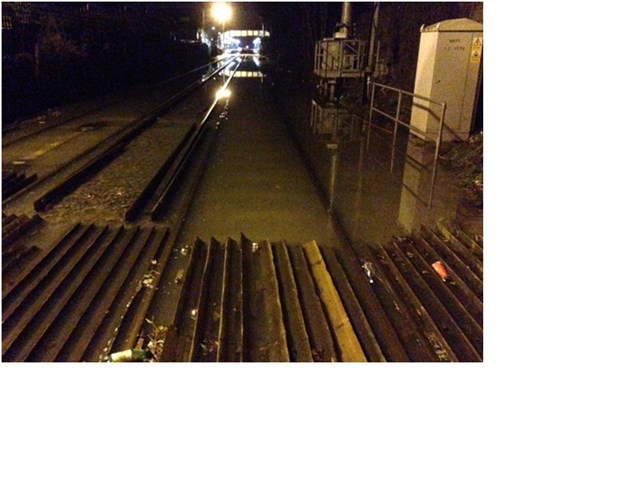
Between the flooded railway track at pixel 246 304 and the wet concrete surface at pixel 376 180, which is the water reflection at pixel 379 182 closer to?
the wet concrete surface at pixel 376 180

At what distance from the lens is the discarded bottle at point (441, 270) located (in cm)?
354

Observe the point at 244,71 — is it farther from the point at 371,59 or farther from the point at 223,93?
the point at 371,59

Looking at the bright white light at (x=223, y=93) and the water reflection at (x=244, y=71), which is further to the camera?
the water reflection at (x=244, y=71)

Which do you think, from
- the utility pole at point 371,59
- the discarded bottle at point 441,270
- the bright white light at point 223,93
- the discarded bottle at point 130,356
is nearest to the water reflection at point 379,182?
the discarded bottle at point 441,270

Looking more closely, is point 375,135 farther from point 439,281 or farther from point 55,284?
point 55,284

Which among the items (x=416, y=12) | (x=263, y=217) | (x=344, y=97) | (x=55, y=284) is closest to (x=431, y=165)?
(x=263, y=217)

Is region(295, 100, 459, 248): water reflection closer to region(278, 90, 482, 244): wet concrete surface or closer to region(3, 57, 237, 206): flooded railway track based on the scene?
Result: region(278, 90, 482, 244): wet concrete surface

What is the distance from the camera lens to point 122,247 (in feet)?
12.9

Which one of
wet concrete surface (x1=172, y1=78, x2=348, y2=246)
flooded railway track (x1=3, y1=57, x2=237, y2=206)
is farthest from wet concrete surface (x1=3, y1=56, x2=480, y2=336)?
flooded railway track (x1=3, y1=57, x2=237, y2=206)

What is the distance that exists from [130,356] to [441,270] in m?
2.45

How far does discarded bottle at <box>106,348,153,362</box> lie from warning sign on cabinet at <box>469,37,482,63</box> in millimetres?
7240

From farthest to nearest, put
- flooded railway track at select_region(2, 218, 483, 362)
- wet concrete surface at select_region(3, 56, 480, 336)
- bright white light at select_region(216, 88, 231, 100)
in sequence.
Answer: bright white light at select_region(216, 88, 231, 100)
wet concrete surface at select_region(3, 56, 480, 336)
flooded railway track at select_region(2, 218, 483, 362)

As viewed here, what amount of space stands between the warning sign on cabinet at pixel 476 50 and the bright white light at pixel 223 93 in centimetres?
889

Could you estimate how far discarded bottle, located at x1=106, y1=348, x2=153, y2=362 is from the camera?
261 cm
